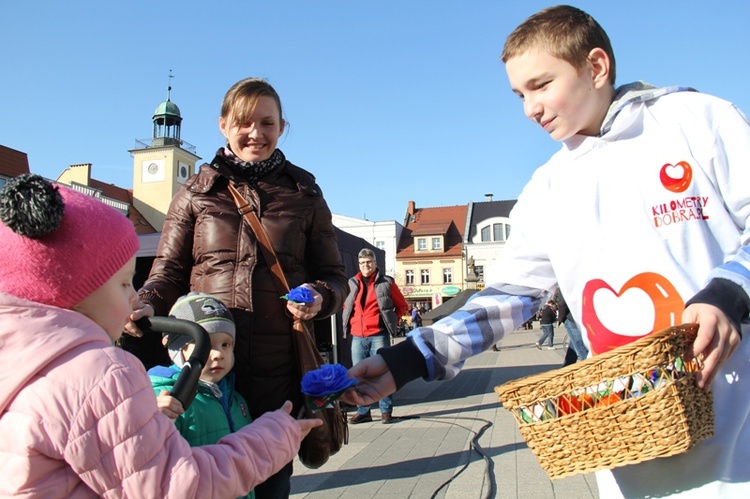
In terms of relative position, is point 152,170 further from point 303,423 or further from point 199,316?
point 303,423

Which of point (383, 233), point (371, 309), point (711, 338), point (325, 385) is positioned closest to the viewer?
point (711, 338)

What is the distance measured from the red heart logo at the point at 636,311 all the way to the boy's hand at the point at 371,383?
592mm

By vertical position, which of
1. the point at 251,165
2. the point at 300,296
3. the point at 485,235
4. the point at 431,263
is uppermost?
the point at 485,235

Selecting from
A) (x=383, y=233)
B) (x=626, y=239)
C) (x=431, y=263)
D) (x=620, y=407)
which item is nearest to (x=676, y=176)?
(x=626, y=239)

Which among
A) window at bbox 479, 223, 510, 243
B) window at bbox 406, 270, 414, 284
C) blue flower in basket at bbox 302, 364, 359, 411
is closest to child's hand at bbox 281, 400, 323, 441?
blue flower in basket at bbox 302, 364, 359, 411

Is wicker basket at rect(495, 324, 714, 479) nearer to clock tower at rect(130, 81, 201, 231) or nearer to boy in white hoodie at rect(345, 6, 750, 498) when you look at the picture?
boy in white hoodie at rect(345, 6, 750, 498)

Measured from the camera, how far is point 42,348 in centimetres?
127

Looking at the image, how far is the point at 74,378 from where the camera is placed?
1257mm

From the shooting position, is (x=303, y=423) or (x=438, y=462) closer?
(x=303, y=423)

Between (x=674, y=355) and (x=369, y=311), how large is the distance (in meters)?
6.41

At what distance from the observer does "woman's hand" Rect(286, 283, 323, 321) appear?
222cm

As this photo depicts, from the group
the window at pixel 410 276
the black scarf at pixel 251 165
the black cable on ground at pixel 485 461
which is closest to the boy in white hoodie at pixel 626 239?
the black scarf at pixel 251 165

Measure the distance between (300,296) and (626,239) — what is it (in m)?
1.14

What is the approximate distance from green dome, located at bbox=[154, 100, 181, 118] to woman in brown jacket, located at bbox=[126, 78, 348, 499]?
6123 centimetres
